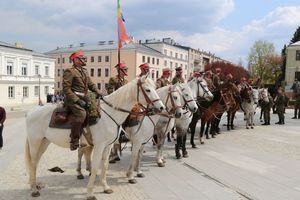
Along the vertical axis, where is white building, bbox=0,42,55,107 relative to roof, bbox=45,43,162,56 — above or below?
below

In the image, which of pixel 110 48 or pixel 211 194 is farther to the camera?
pixel 110 48

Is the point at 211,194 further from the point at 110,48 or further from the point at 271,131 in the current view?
the point at 110,48

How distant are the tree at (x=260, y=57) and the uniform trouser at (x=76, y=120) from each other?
62956 millimetres

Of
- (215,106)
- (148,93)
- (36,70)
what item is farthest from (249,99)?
(36,70)

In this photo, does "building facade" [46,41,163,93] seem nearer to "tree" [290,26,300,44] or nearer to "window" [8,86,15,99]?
"window" [8,86,15,99]

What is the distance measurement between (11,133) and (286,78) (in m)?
53.2

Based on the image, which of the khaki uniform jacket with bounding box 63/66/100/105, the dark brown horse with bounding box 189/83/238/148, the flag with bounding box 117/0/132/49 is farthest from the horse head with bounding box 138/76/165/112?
the dark brown horse with bounding box 189/83/238/148

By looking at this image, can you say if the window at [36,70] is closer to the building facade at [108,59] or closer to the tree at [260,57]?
the building facade at [108,59]

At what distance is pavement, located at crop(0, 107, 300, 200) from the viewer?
6273mm

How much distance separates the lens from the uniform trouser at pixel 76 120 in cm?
561

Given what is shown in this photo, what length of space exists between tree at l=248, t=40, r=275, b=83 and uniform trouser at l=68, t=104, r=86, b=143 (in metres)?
63.0

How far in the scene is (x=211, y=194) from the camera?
632cm

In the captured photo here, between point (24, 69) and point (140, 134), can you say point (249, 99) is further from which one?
point (24, 69)

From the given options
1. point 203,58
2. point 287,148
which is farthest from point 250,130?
point 203,58
